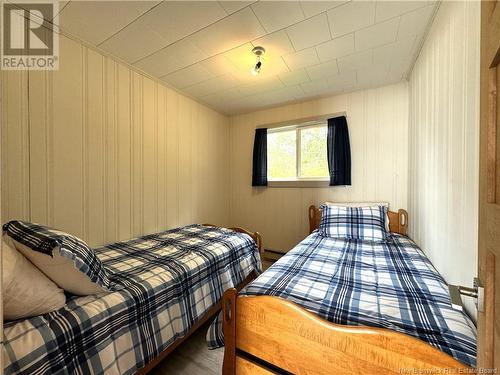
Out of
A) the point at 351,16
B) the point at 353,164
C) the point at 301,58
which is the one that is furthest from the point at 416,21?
the point at 353,164

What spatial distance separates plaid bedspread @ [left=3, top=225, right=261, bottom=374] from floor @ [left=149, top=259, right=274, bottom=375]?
0.81 ft

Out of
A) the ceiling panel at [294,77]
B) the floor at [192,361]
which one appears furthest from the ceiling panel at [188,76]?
the floor at [192,361]

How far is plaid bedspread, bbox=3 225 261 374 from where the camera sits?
0.85m

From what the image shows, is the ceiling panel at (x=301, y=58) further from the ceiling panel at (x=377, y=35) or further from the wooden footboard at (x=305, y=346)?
the wooden footboard at (x=305, y=346)

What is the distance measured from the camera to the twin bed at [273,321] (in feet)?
2.62

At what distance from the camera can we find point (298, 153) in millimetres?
3027

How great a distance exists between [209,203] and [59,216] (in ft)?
5.83

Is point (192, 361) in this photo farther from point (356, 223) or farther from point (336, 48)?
point (336, 48)

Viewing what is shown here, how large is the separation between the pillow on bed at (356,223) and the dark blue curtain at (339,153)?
0.44m

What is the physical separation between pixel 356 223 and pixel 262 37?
1900 mm

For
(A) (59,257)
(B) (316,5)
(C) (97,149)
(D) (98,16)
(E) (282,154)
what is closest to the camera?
(A) (59,257)

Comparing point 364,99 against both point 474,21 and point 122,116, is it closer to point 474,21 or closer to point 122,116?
point 474,21

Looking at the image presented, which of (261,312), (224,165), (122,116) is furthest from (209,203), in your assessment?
(261,312)

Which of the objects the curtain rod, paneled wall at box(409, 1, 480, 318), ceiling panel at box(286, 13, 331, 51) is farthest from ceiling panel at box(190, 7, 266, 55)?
the curtain rod
